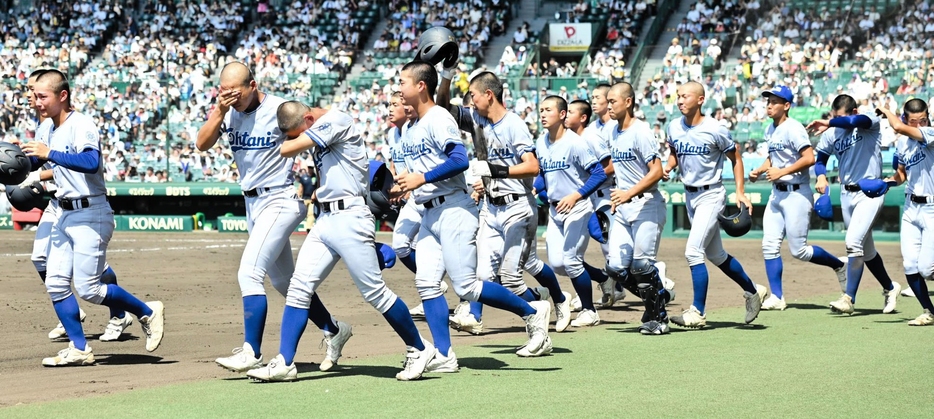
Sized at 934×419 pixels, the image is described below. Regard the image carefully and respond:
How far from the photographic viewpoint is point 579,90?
25.8m

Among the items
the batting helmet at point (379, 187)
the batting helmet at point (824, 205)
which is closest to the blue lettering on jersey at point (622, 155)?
the batting helmet at point (824, 205)

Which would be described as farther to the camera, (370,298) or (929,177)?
(929,177)

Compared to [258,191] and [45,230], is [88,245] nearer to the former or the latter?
[45,230]

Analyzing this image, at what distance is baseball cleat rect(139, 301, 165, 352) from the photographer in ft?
27.1

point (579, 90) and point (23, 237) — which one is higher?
point (579, 90)

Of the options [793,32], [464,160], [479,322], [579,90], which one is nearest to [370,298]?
[464,160]

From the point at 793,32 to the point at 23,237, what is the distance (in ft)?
58.8

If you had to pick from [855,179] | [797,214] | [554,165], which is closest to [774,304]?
[797,214]

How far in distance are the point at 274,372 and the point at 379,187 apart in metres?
1.34

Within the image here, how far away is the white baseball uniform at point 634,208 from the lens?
31.7 ft

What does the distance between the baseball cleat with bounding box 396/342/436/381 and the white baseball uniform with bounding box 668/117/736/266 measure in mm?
3380

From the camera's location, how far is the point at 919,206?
1009 cm

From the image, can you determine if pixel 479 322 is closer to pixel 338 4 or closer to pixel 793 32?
pixel 793 32

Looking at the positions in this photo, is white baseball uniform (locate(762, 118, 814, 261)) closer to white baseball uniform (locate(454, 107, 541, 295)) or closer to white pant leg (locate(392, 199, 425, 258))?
white baseball uniform (locate(454, 107, 541, 295))
